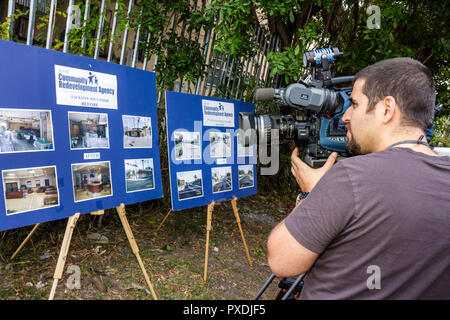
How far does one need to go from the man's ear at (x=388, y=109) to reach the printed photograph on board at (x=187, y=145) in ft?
5.61

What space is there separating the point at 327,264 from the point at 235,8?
7.31 ft

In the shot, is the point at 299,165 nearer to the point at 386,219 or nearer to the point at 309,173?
the point at 309,173

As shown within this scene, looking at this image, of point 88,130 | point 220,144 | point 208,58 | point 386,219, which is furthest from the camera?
point 208,58

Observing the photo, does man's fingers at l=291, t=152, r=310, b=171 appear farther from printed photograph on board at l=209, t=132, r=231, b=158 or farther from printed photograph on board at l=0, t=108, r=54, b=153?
printed photograph on board at l=0, t=108, r=54, b=153

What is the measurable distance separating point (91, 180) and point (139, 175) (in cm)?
39

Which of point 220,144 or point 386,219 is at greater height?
point 220,144

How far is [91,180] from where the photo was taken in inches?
79.4

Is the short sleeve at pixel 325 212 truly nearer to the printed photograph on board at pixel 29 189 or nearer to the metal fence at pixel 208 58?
the printed photograph on board at pixel 29 189

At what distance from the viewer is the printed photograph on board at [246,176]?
10.1 ft

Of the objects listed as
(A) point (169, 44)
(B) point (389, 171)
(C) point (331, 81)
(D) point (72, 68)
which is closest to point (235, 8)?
(A) point (169, 44)

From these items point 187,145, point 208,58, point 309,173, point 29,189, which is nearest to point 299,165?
point 309,173

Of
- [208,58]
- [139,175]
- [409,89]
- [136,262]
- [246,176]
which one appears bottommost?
[136,262]

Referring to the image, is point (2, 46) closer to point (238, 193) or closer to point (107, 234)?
point (107, 234)

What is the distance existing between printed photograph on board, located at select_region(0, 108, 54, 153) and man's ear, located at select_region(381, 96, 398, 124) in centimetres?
173
